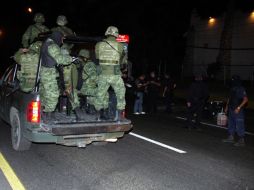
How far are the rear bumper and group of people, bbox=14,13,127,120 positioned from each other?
0.36 metres

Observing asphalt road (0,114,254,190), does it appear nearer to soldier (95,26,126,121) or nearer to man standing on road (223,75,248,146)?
man standing on road (223,75,248,146)

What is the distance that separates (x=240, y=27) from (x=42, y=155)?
24508 mm

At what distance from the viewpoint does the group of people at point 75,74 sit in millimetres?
6949

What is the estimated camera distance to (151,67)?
34531mm

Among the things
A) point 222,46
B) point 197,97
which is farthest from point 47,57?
point 222,46

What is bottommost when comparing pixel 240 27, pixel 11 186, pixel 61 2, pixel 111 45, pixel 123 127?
pixel 11 186

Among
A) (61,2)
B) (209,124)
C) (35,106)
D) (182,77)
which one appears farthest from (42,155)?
(61,2)

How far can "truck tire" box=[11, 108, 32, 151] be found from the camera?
731cm

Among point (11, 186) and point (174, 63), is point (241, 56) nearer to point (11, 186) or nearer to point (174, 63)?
point (174, 63)

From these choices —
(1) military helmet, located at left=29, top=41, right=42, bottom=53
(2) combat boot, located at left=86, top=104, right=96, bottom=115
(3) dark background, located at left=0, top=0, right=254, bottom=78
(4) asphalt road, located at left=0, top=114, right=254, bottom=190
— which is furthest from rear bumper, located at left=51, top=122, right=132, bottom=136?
(3) dark background, located at left=0, top=0, right=254, bottom=78

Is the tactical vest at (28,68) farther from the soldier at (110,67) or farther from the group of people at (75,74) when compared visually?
the soldier at (110,67)

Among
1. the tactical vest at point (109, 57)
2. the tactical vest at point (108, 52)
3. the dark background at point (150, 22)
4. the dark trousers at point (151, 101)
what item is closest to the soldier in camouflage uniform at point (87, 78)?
the tactical vest at point (109, 57)

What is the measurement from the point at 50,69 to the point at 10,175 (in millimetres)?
1973

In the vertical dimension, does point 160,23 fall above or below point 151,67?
above
